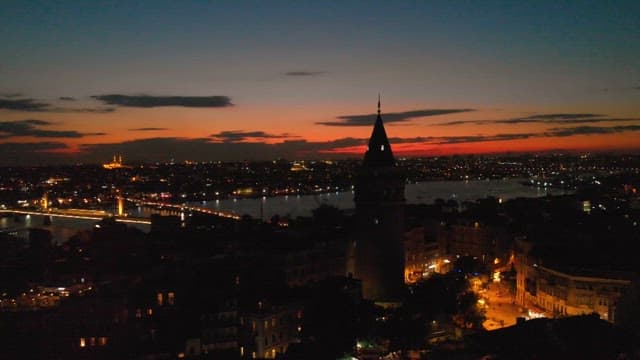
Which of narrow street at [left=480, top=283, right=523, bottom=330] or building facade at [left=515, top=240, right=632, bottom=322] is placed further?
narrow street at [left=480, top=283, right=523, bottom=330]

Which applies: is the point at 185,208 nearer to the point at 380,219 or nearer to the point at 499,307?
the point at 499,307

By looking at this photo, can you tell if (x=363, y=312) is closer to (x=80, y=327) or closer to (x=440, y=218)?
(x=80, y=327)

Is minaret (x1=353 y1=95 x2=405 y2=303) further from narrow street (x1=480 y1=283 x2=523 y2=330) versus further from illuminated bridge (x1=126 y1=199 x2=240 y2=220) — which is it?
illuminated bridge (x1=126 y1=199 x2=240 y2=220)

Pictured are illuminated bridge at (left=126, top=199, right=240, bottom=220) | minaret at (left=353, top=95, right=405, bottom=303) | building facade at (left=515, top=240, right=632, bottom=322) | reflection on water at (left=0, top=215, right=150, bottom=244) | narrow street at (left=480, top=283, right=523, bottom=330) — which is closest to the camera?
minaret at (left=353, top=95, right=405, bottom=303)

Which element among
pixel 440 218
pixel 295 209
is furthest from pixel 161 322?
pixel 295 209

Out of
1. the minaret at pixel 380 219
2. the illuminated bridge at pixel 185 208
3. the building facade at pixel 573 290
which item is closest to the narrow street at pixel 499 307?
the building facade at pixel 573 290

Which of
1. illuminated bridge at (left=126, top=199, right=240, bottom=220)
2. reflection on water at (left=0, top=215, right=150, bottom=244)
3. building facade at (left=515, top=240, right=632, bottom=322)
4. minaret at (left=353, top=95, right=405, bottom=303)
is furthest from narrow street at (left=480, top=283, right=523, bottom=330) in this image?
reflection on water at (left=0, top=215, right=150, bottom=244)

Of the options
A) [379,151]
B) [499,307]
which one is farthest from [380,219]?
[499,307]

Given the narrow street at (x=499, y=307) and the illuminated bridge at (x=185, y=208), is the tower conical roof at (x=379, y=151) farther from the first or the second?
the illuminated bridge at (x=185, y=208)
